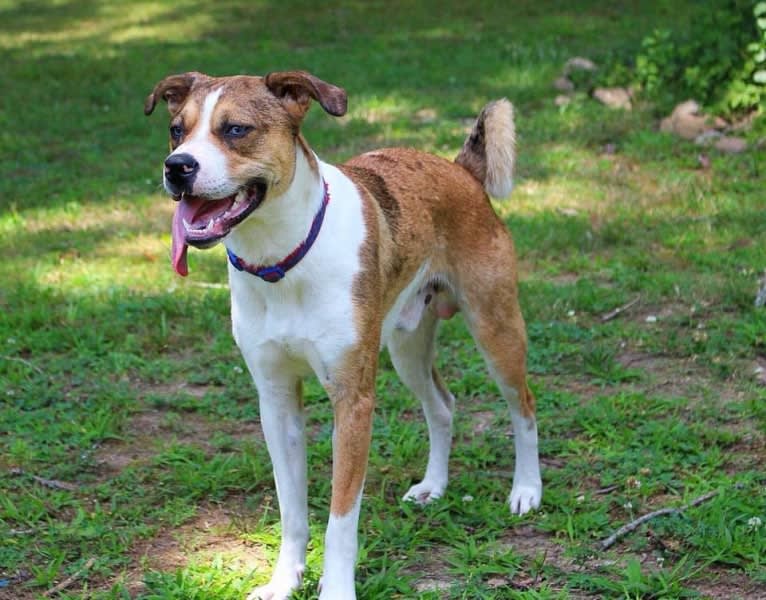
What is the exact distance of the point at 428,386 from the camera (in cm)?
501

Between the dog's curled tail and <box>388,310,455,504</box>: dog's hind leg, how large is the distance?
61 centimetres

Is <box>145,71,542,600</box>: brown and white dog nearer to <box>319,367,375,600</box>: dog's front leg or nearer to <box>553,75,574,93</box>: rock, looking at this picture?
<box>319,367,375,600</box>: dog's front leg

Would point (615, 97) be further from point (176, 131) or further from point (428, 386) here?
point (176, 131)

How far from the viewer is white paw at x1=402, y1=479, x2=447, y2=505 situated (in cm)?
487

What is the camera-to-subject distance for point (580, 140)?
9508mm

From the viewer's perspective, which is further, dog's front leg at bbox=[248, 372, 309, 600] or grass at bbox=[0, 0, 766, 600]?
grass at bbox=[0, 0, 766, 600]

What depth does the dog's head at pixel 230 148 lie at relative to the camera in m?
3.58

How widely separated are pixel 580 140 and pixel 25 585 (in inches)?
253

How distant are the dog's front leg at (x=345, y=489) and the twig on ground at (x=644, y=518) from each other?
1.02m

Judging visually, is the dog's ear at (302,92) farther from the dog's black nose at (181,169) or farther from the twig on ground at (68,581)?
the twig on ground at (68,581)

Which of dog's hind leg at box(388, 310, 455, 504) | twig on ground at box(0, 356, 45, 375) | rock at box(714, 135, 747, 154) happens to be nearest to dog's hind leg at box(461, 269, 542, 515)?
dog's hind leg at box(388, 310, 455, 504)

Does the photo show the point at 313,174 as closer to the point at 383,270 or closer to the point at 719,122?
the point at 383,270

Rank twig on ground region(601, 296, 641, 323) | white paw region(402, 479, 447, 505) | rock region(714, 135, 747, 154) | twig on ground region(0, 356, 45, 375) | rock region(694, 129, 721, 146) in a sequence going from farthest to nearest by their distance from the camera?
rock region(694, 129, 721, 146), rock region(714, 135, 747, 154), twig on ground region(601, 296, 641, 323), twig on ground region(0, 356, 45, 375), white paw region(402, 479, 447, 505)

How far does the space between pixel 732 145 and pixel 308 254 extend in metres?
5.98
